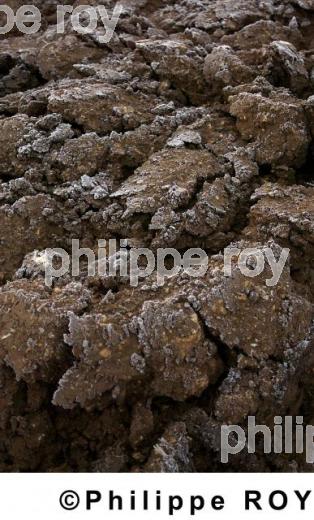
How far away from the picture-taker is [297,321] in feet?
6.21

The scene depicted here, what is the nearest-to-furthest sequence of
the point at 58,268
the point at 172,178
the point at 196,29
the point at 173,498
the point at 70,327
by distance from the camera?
the point at 173,498, the point at 70,327, the point at 58,268, the point at 172,178, the point at 196,29

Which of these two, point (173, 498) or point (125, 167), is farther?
point (125, 167)

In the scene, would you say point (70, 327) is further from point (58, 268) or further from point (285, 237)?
point (285, 237)

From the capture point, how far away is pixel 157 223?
2.12 meters

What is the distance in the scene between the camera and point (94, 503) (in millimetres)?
1668

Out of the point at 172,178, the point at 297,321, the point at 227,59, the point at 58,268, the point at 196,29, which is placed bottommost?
the point at 297,321

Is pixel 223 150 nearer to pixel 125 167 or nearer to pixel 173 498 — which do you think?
pixel 125 167

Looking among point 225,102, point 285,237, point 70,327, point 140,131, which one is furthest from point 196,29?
point 70,327

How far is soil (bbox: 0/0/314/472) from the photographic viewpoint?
1.79m

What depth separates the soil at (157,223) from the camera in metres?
1.79

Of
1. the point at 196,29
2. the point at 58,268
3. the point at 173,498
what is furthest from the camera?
the point at 196,29

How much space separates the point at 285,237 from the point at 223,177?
1.18 feet

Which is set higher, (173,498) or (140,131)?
(140,131)

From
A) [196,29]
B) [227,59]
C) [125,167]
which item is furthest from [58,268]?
[196,29]
